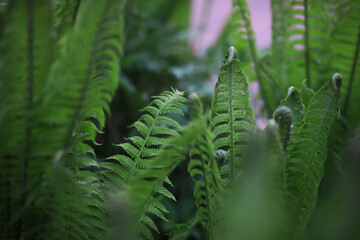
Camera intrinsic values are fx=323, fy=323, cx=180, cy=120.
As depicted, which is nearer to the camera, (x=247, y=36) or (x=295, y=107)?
(x=295, y=107)

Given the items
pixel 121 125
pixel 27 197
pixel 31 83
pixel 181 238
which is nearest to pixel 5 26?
pixel 31 83

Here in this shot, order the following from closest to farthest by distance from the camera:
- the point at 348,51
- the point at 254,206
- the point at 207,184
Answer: the point at 254,206 < the point at 207,184 < the point at 348,51

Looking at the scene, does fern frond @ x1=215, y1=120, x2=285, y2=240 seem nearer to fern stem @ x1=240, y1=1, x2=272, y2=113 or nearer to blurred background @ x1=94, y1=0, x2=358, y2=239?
fern stem @ x1=240, y1=1, x2=272, y2=113

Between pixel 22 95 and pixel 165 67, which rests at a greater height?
pixel 165 67

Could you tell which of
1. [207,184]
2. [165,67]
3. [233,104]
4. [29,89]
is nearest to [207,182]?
[207,184]

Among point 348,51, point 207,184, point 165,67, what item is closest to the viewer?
point 207,184

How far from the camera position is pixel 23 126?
301mm

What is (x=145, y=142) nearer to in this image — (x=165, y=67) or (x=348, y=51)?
(x=348, y=51)

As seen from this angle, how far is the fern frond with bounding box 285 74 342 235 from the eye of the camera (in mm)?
394

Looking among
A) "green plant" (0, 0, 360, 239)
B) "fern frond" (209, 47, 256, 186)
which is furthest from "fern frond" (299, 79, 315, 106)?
"fern frond" (209, 47, 256, 186)

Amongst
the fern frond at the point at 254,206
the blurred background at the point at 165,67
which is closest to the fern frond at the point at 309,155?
the fern frond at the point at 254,206

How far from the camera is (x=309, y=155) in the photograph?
41 cm

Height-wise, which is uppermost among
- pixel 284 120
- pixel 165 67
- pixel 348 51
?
pixel 165 67

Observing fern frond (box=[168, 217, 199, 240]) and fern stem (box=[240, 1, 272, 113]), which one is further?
fern stem (box=[240, 1, 272, 113])
